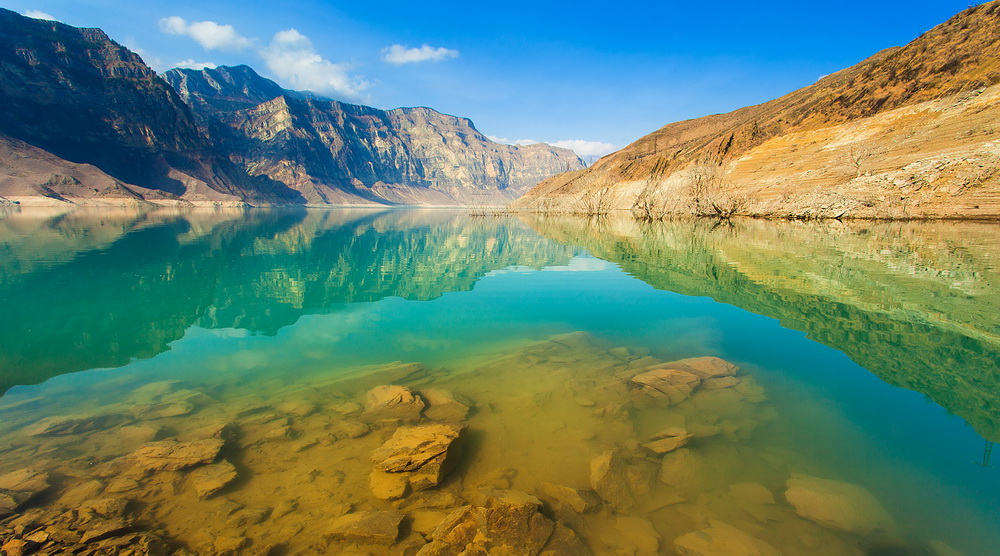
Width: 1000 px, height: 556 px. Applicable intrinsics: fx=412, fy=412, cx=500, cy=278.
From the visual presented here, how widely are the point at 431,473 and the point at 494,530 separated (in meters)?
1.03

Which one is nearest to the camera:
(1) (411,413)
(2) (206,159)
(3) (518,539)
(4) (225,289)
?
(3) (518,539)

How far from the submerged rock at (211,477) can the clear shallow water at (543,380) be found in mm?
84

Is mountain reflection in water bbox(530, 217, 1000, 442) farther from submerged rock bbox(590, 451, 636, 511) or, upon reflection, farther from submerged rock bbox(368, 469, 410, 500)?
submerged rock bbox(368, 469, 410, 500)

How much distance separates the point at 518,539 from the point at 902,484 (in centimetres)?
368

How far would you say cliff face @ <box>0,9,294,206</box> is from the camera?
110 metres

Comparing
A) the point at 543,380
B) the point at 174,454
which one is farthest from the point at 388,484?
the point at 543,380

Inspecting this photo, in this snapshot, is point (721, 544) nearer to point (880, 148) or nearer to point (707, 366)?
point (707, 366)

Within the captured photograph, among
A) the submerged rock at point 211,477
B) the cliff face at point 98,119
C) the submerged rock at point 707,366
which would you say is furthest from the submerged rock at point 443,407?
the cliff face at point 98,119

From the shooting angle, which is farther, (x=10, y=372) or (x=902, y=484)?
(x=10, y=372)

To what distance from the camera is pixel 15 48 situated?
12062 cm

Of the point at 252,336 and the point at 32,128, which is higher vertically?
the point at 32,128

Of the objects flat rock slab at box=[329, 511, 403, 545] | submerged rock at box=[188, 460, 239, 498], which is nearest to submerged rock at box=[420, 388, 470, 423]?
flat rock slab at box=[329, 511, 403, 545]

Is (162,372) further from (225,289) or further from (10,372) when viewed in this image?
(225,289)

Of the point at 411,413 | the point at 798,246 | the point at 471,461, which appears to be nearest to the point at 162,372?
the point at 411,413
